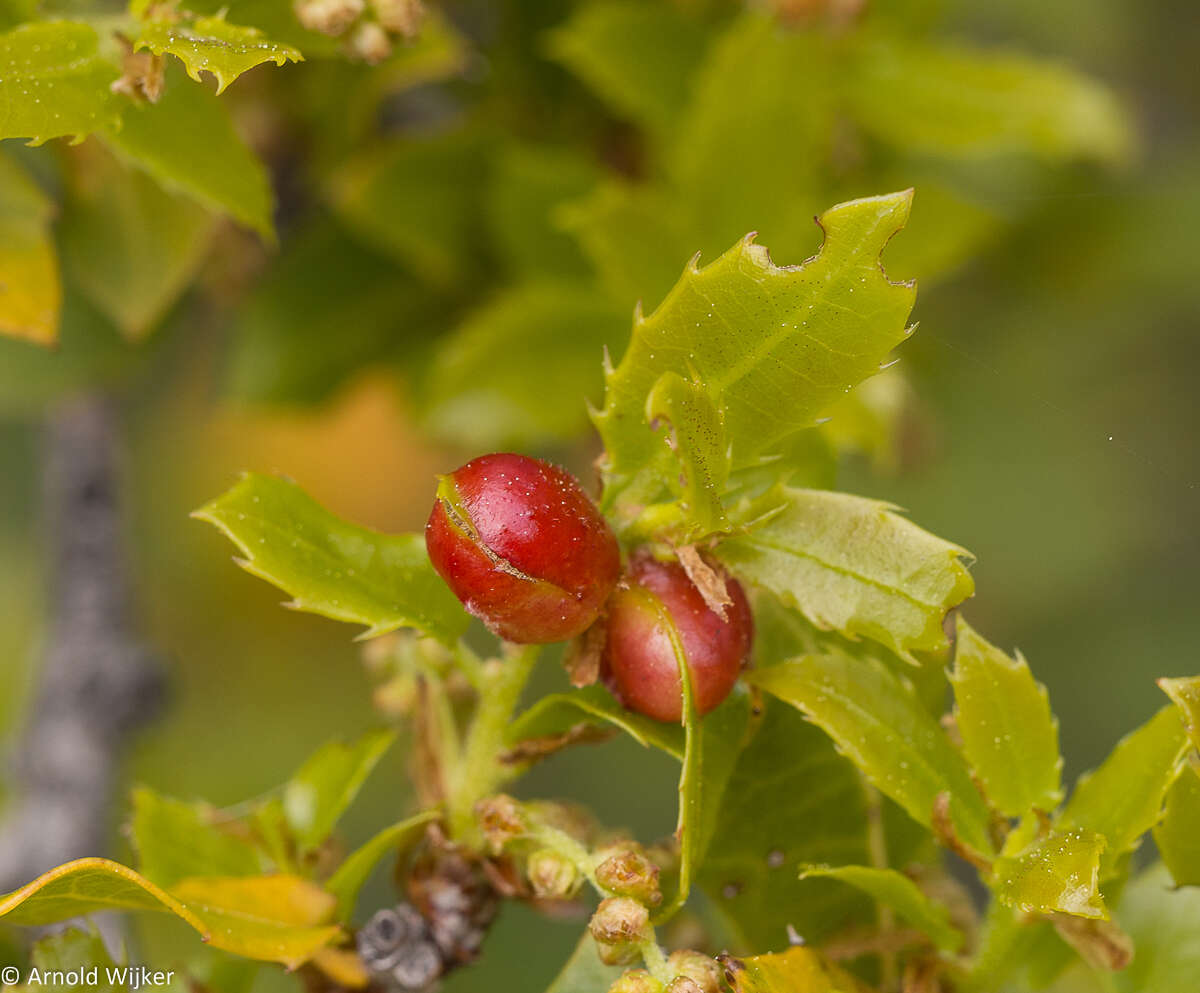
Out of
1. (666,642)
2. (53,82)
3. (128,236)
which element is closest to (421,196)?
(128,236)

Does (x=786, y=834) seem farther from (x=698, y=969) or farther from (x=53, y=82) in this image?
(x=53, y=82)

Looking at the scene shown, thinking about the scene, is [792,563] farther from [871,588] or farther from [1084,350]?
[1084,350]

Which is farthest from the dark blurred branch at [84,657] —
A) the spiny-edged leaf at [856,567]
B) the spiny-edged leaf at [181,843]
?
the spiny-edged leaf at [856,567]

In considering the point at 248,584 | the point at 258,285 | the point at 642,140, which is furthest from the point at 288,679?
the point at 642,140

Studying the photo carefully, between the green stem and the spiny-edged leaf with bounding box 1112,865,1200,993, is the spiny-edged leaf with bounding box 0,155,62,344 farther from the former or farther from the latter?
the spiny-edged leaf with bounding box 1112,865,1200,993

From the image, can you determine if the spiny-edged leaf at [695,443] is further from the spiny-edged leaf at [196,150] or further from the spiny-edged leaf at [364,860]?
the spiny-edged leaf at [196,150]

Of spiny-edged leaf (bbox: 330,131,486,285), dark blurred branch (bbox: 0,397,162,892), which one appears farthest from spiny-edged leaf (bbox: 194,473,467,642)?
dark blurred branch (bbox: 0,397,162,892)
